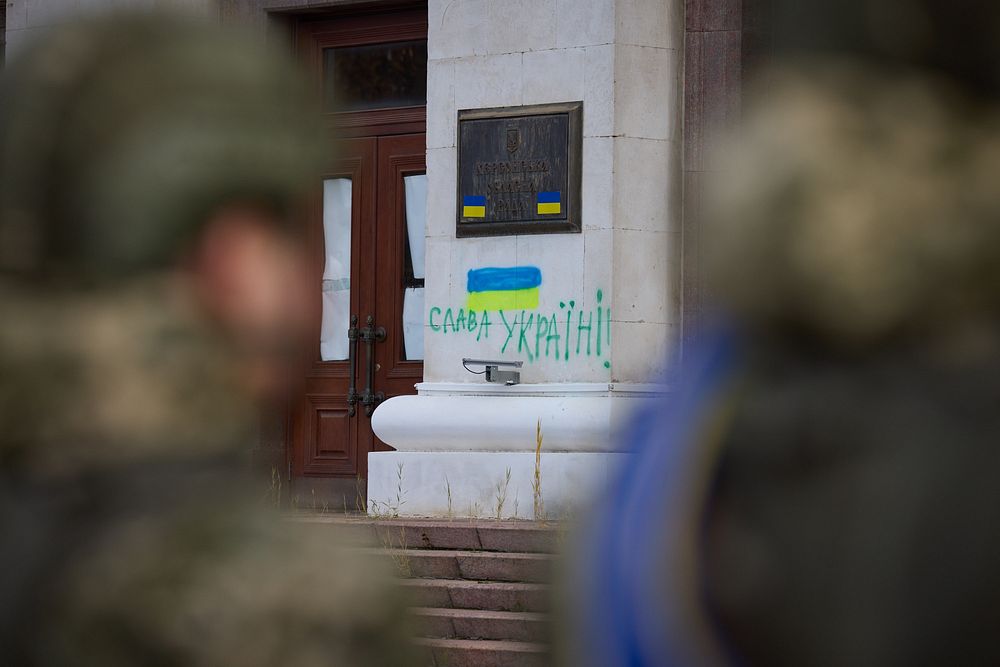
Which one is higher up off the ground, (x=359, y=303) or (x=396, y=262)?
(x=396, y=262)

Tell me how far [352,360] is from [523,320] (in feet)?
4.58

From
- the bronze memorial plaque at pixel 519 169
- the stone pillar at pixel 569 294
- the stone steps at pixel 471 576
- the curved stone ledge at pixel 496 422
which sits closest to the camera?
the stone steps at pixel 471 576

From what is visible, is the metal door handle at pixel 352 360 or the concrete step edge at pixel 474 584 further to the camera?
the metal door handle at pixel 352 360

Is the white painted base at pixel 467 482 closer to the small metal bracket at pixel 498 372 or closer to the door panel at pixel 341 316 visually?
the small metal bracket at pixel 498 372

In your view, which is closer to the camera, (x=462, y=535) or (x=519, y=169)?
(x=462, y=535)

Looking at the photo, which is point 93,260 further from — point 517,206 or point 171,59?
point 517,206

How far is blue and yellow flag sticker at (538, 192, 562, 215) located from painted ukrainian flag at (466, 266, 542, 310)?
0.34 meters

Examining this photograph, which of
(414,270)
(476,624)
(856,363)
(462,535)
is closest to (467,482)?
(462,535)

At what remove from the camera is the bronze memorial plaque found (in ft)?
29.1

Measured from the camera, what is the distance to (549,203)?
350 inches

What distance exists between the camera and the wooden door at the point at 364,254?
976 cm

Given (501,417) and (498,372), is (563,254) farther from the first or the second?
(501,417)

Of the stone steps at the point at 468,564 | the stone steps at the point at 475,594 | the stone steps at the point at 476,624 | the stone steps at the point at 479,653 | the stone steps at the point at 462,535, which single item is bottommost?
the stone steps at the point at 479,653

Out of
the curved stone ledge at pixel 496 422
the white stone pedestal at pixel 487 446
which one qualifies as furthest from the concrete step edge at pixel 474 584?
the curved stone ledge at pixel 496 422
